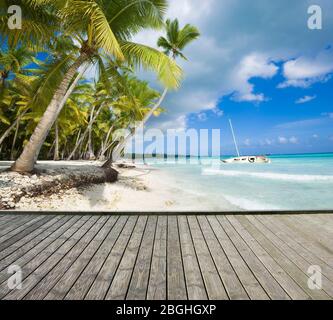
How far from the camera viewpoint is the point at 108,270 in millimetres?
2266

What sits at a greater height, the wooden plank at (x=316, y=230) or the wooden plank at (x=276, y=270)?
the wooden plank at (x=316, y=230)

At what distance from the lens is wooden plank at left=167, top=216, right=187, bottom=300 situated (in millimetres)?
1927

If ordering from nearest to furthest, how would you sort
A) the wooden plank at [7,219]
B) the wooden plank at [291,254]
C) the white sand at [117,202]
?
the wooden plank at [291,254] → the wooden plank at [7,219] → the white sand at [117,202]

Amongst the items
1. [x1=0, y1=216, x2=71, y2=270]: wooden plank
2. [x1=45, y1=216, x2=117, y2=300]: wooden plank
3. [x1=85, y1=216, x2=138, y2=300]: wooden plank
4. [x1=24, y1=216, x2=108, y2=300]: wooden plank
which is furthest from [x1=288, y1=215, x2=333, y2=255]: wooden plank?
[x1=0, y1=216, x2=71, y2=270]: wooden plank

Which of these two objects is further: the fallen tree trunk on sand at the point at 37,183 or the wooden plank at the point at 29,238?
the fallen tree trunk on sand at the point at 37,183

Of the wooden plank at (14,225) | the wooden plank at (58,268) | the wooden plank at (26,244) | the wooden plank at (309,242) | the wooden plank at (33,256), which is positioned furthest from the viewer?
the wooden plank at (14,225)

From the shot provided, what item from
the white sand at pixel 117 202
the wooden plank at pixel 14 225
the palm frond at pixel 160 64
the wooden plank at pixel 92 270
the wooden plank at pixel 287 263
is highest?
the palm frond at pixel 160 64

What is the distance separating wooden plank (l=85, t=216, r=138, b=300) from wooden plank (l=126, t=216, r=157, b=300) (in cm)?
18

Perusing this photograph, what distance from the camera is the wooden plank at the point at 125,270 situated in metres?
1.91

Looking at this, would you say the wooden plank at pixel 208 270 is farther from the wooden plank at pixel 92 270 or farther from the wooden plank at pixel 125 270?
the wooden plank at pixel 92 270

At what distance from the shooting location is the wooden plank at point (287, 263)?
1952mm

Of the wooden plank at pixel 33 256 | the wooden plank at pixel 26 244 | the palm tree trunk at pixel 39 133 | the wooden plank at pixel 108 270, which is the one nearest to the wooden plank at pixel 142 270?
the wooden plank at pixel 108 270

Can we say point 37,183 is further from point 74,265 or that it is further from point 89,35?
point 74,265

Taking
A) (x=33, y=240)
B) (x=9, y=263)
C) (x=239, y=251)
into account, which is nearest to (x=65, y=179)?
(x=33, y=240)
